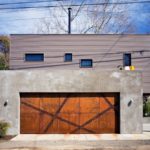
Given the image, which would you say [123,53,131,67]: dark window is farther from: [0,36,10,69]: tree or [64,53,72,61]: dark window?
[0,36,10,69]: tree

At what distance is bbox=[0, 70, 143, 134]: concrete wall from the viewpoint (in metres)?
21.8

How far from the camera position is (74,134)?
21703mm

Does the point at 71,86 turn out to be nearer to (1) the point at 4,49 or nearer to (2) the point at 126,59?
(2) the point at 126,59

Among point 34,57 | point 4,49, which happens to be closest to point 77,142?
point 34,57

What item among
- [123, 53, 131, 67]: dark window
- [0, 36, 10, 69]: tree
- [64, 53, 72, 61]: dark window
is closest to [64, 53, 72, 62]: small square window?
[64, 53, 72, 61]: dark window

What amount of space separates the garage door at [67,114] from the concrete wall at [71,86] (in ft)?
1.32

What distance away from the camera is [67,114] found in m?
22.0

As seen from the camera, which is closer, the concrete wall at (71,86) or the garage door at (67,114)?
the concrete wall at (71,86)

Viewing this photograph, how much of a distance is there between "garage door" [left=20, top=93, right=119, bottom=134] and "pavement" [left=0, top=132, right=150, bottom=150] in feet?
4.02

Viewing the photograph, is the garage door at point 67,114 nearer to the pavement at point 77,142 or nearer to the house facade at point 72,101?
the house facade at point 72,101

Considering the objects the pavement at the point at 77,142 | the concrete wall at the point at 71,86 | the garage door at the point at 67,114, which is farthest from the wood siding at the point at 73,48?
the pavement at the point at 77,142

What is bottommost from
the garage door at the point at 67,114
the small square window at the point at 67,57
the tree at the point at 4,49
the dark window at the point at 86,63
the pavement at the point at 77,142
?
the pavement at the point at 77,142

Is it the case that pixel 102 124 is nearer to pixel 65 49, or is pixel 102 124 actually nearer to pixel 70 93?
pixel 70 93

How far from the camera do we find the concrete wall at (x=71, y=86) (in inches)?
857
